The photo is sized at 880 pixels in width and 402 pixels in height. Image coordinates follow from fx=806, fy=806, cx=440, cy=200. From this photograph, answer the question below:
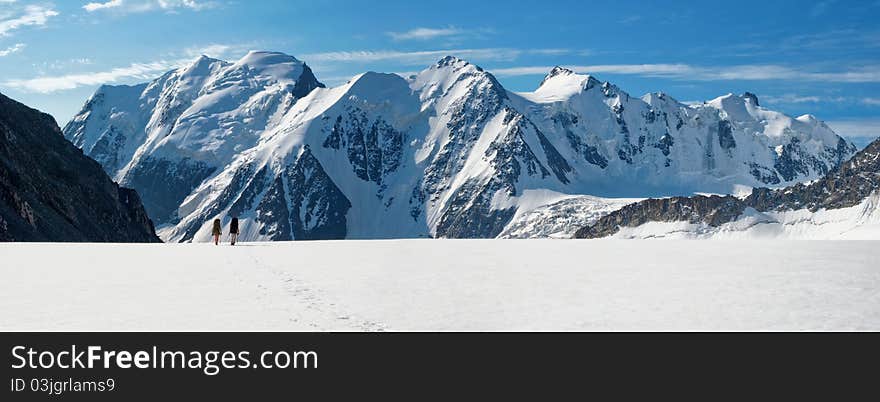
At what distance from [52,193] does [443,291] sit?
101 m

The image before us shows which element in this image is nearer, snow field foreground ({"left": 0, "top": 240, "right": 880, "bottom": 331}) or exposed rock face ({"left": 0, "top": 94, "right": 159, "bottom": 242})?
snow field foreground ({"left": 0, "top": 240, "right": 880, "bottom": 331})

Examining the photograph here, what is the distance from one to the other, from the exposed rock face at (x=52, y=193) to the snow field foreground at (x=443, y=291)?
60.0 m

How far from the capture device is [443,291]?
23.7m

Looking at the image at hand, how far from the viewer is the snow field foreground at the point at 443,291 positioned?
61.7ft

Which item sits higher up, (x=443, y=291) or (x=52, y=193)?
(x=443, y=291)

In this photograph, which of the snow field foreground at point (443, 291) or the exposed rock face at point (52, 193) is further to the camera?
the exposed rock face at point (52, 193)

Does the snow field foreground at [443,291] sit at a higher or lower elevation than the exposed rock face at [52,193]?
higher

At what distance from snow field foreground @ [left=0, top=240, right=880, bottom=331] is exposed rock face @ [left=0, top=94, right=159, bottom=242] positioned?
5999cm

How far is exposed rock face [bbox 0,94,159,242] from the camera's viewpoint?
302 feet

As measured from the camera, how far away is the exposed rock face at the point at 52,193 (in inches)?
3625

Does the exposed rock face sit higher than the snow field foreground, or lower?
lower
